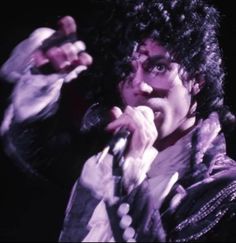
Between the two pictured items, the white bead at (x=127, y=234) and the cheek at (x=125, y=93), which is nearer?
the white bead at (x=127, y=234)

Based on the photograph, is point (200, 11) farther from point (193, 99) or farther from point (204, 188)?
point (204, 188)

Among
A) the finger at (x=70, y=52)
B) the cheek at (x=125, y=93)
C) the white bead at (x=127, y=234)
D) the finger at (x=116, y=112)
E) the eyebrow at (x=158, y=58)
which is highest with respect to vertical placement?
the finger at (x=70, y=52)

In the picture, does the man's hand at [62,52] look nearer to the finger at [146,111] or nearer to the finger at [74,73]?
the finger at [74,73]

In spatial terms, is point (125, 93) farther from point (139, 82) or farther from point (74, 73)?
point (74, 73)

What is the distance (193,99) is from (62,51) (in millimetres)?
408

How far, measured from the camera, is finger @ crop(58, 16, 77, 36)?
1269 millimetres

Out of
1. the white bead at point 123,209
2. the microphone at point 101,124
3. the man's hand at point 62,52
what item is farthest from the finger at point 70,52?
the white bead at point 123,209

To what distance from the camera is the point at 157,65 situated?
4.30 ft

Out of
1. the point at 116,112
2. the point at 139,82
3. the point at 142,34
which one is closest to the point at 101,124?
the point at 116,112

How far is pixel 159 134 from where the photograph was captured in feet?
4.26

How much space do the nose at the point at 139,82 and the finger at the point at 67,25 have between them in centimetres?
20

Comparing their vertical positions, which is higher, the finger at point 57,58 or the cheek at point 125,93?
the finger at point 57,58

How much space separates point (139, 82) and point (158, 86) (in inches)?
2.2

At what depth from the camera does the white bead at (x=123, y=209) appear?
1.16m
